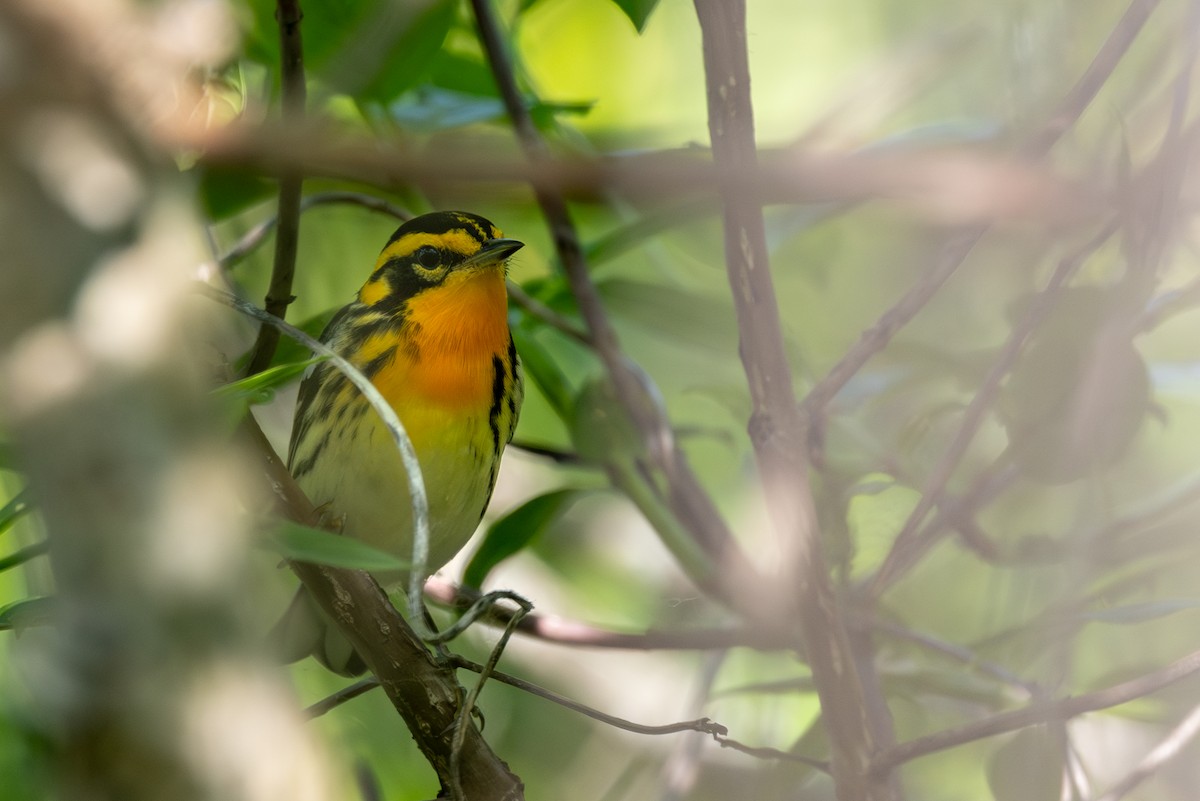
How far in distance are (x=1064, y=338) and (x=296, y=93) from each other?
111cm

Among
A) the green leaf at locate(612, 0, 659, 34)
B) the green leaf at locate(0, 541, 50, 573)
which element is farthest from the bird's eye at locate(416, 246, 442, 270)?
the green leaf at locate(0, 541, 50, 573)

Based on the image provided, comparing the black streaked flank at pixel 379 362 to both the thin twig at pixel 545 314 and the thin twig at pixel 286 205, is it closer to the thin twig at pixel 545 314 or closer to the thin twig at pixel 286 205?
the thin twig at pixel 545 314

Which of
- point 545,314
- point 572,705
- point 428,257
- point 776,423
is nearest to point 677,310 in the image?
point 545,314

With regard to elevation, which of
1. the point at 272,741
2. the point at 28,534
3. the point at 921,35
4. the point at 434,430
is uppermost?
the point at 921,35

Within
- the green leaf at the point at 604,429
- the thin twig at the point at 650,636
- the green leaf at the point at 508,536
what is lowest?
the thin twig at the point at 650,636

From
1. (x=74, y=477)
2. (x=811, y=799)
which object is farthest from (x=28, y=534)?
(x=811, y=799)

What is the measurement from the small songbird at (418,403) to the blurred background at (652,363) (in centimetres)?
8

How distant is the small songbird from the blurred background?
8 cm

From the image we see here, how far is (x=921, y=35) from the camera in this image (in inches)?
110

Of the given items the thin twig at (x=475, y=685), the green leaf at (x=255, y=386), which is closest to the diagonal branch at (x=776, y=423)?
the thin twig at (x=475, y=685)

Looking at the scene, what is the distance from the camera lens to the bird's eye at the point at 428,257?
2.15m

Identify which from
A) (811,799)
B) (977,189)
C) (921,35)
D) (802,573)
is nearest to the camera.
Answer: (977,189)

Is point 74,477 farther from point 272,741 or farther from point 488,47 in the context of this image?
point 488,47

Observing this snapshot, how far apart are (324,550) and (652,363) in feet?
7.42
